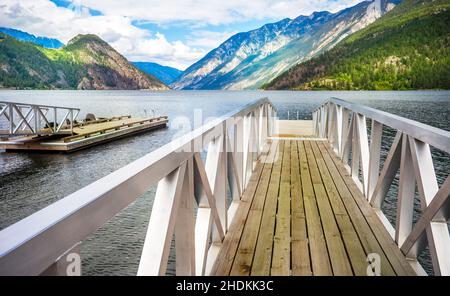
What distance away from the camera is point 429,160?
98.4 inches

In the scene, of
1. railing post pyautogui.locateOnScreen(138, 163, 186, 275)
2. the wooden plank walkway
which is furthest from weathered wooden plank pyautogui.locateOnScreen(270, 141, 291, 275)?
railing post pyautogui.locateOnScreen(138, 163, 186, 275)

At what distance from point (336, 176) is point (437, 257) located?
3.40 meters

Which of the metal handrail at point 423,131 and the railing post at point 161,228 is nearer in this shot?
the railing post at point 161,228

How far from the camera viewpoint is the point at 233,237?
10.8ft

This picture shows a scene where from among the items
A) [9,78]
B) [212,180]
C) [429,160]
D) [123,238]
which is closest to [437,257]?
[429,160]

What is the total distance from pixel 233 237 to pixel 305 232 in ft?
2.00

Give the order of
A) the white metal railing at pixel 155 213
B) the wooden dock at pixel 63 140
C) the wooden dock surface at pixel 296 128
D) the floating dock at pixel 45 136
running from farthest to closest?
the wooden dock at pixel 63 140
the floating dock at pixel 45 136
the wooden dock surface at pixel 296 128
the white metal railing at pixel 155 213

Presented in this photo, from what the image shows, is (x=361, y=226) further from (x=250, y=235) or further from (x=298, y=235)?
(x=250, y=235)

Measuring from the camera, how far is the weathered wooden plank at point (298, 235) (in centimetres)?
270

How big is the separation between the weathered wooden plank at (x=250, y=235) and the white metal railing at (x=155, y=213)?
17cm

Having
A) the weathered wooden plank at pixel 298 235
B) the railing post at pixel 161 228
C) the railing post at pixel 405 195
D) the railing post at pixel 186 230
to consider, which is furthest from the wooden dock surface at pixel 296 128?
the railing post at pixel 161 228

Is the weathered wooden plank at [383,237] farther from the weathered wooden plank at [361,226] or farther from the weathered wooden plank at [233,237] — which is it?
the weathered wooden plank at [233,237]
